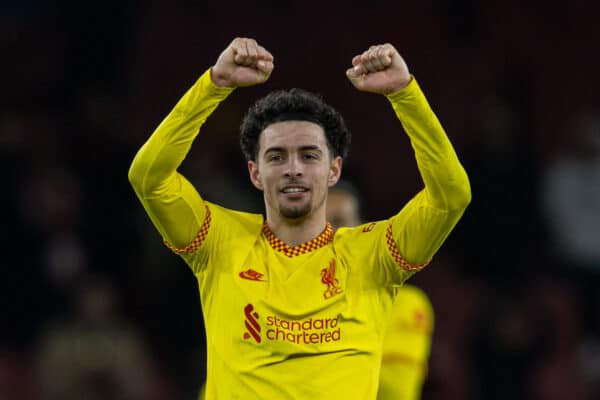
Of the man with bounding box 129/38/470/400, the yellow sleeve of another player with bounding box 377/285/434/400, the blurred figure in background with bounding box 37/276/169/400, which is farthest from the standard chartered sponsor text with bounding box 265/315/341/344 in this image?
the blurred figure in background with bounding box 37/276/169/400

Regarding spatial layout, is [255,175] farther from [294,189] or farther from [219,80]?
[219,80]

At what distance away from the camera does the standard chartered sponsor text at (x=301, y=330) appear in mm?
4000

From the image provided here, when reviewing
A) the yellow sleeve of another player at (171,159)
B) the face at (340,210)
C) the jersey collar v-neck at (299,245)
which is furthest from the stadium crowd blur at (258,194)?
the yellow sleeve of another player at (171,159)

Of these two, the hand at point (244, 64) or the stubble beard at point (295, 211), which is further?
the stubble beard at point (295, 211)

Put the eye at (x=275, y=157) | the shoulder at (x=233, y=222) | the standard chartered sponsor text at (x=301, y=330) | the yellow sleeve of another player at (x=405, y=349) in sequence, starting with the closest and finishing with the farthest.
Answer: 1. the standard chartered sponsor text at (x=301, y=330)
2. the eye at (x=275, y=157)
3. the shoulder at (x=233, y=222)
4. the yellow sleeve of another player at (x=405, y=349)

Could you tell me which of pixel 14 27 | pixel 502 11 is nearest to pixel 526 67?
pixel 502 11

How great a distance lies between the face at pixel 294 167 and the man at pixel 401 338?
1125mm

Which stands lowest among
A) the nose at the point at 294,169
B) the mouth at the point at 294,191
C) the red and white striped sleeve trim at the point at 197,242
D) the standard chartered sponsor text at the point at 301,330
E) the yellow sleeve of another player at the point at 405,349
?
the yellow sleeve of another player at the point at 405,349

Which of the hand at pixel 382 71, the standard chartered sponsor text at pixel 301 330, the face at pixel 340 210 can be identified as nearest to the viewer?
the hand at pixel 382 71

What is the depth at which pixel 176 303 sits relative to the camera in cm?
862

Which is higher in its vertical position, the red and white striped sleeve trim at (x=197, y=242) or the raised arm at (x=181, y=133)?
the raised arm at (x=181, y=133)

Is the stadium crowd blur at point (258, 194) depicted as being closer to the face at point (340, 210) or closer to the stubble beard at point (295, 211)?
the face at point (340, 210)

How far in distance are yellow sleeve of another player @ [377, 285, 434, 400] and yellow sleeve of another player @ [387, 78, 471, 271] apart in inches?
50.6

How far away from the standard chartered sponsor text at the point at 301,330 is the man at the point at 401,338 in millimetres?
1121
